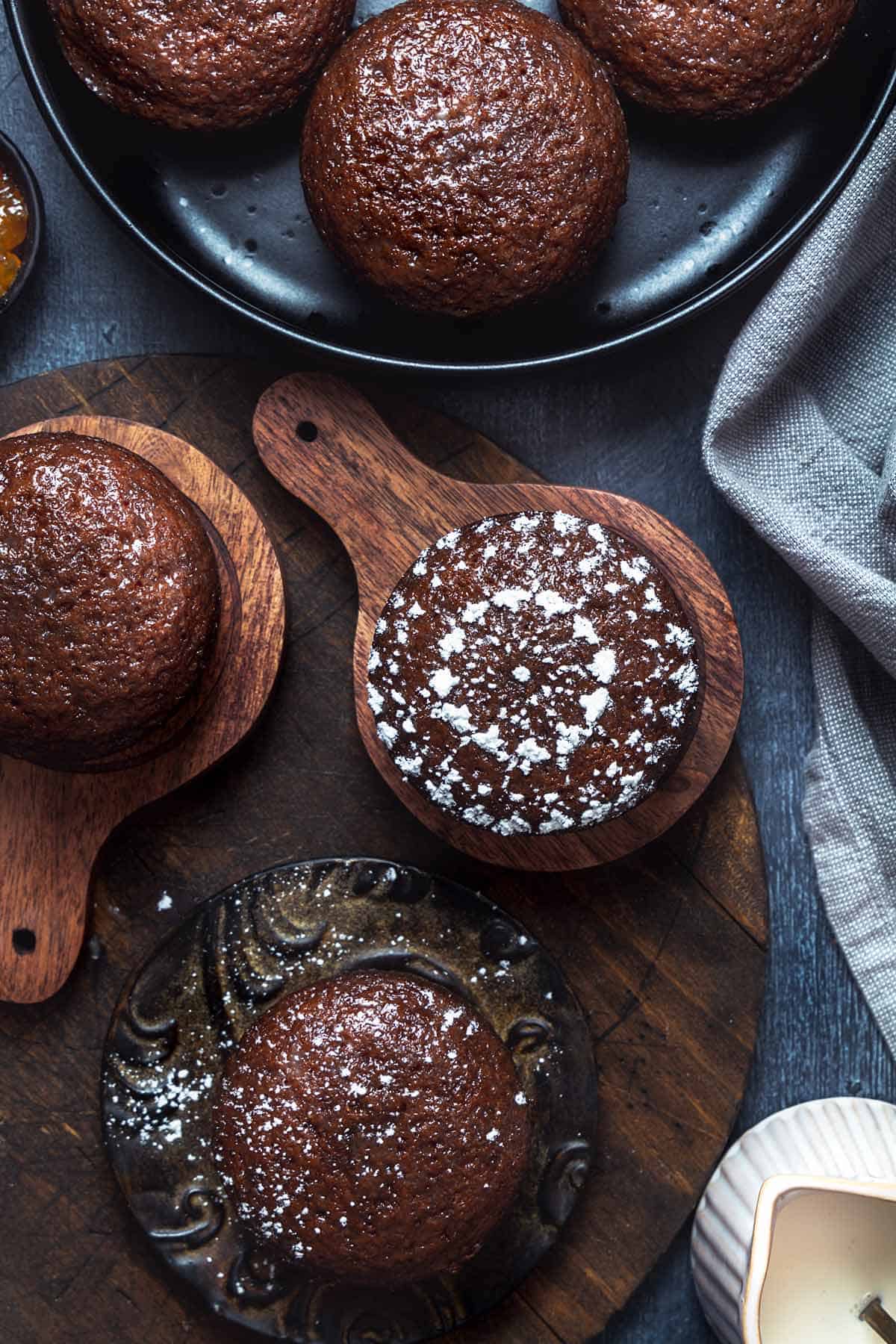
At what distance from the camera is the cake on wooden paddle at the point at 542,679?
219 centimetres

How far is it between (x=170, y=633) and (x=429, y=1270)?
3.95 feet

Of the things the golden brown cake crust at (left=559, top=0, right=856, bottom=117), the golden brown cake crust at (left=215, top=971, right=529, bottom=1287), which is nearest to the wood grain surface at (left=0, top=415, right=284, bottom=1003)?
the golden brown cake crust at (left=215, top=971, right=529, bottom=1287)

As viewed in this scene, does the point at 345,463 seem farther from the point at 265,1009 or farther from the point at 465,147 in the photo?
the point at 265,1009

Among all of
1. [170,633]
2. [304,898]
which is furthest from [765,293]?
[304,898]

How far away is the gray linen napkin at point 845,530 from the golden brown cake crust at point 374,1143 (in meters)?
0.79

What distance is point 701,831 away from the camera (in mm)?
2436

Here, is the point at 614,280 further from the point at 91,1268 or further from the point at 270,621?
the point at 91,1268

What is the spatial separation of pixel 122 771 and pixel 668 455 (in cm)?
120

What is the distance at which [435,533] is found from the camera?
7.99 feet

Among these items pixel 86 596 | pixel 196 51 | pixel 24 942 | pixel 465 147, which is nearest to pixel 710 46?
pixel 465 147

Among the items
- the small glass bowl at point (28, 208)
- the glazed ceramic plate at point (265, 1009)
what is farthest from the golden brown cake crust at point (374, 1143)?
the small glass bowl at point (28, 208)

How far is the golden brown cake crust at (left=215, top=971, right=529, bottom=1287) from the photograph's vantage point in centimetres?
222

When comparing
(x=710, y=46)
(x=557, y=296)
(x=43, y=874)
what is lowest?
(x=43, y=874)

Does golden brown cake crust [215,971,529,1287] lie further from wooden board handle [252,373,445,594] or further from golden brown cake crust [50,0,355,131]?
golden brown cake crust [50,0,355,131]
